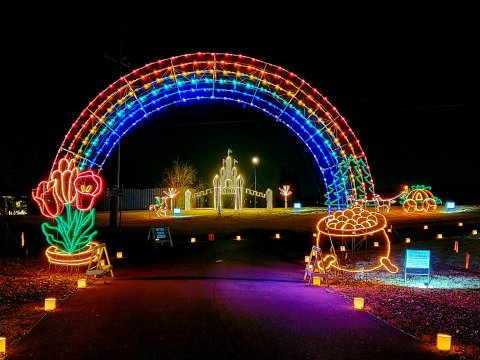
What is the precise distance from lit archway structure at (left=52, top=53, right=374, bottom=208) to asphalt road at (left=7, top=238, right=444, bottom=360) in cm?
675

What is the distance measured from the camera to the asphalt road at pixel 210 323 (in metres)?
6.46

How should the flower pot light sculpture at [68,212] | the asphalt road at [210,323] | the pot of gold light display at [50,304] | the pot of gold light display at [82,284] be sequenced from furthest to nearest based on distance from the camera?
the flower pot light sculpture at [68,212]
the pot of gold light display at [82,284]
the pot of gold light display at [50,304]
the asphalt road at [210,323]

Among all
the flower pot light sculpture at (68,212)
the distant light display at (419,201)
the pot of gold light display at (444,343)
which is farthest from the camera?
the distant light display at (419,201)

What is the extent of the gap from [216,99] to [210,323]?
42.4 feet

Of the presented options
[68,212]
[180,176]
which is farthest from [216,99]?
[180,176]

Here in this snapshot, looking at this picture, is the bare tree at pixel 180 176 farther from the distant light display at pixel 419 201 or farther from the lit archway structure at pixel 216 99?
the lit archway structure at pixel 216 99

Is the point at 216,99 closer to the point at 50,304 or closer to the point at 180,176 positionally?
the point at 50,304

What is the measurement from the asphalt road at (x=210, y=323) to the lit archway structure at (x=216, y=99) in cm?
675

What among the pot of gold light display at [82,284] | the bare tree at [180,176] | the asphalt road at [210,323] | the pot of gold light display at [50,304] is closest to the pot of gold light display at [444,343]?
the asphalt road at [210,323]

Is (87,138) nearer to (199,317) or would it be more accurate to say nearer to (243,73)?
(243,73)

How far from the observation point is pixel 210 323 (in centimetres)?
789

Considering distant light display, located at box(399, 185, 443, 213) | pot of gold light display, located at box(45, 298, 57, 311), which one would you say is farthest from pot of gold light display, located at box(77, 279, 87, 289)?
distant light display, located at box(399, 185, 443, 213)

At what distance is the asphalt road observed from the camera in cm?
646

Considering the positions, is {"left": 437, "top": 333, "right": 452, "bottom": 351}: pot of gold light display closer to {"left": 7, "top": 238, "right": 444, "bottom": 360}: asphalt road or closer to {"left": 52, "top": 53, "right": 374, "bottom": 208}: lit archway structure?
{"left": 7, "top": 238, "right": 444, "bottom": 360}: asphalt road
